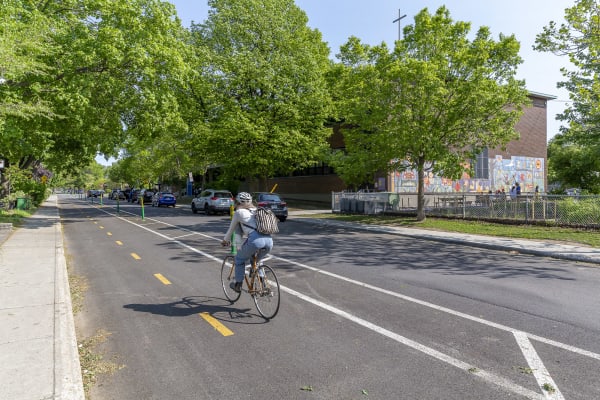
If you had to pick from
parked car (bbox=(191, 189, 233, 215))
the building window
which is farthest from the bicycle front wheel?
the building window

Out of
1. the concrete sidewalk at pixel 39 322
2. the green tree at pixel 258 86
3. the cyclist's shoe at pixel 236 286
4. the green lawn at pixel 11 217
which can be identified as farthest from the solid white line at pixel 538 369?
the green tree at pixel 258 86

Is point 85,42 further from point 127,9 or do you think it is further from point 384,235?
point 384,235

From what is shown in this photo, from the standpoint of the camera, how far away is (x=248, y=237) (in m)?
5.69

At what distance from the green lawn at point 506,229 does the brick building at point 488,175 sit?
12.9m

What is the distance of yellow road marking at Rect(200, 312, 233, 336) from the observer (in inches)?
205

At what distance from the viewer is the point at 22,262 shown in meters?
9.58

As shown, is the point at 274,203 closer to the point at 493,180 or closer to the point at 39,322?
the point at 39,322

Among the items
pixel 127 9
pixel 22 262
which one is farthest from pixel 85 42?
pixel 22 262

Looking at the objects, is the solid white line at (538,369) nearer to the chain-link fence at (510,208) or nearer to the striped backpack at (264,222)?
the striped backpack at (264,222)

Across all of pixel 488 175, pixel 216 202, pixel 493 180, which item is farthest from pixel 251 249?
pixel 493 180

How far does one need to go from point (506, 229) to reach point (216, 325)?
47.5 feet

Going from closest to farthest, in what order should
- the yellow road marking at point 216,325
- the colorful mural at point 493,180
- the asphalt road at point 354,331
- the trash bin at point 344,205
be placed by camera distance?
the asphalt road at point 354,331, the yellow road marking at point 216,325, the trash bin at point 344,205, the colorful mural at point 493,180

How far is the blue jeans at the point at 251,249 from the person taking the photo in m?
5.58

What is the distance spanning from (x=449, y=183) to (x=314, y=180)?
12959 millimetres
